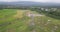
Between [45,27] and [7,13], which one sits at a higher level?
[7,13]

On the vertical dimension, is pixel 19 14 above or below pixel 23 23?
above

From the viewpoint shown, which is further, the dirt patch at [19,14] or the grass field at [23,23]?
the dirt patch at [19,14]

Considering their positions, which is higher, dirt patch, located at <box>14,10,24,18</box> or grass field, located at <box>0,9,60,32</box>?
dirt patch, located at <box>14,10,24,18</box>

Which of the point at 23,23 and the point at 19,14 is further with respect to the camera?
the point at 19,14

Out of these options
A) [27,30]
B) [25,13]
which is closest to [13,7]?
[25,13]

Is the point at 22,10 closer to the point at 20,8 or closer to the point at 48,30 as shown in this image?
the point at 20,8

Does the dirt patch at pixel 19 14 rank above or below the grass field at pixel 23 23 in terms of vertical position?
above

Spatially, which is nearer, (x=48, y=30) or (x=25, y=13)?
(x=48, y=30)

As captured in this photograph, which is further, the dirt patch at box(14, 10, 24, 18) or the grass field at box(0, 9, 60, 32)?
the dirt patch at box(14, 10, 24, 18)
